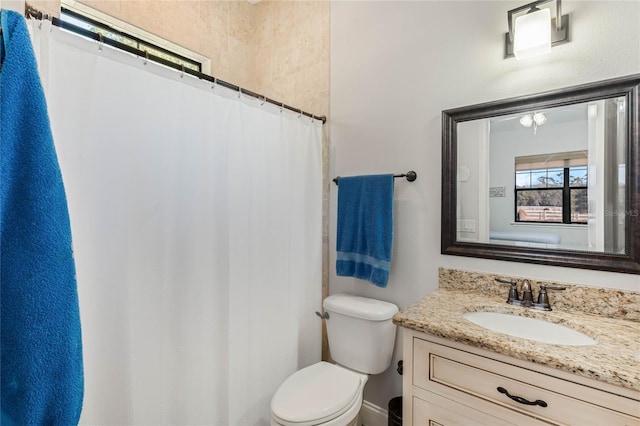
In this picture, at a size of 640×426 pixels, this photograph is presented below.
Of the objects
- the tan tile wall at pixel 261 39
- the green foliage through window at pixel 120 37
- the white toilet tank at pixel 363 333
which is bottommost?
the white toilet tank at pixel 363 333

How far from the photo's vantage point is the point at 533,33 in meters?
1.25

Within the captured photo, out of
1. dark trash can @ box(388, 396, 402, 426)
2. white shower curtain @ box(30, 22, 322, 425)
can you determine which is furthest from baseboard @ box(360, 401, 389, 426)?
white shower curtain @ box(30, 22, 322, 425)

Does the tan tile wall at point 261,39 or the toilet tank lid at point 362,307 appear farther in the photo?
the tan tile wall at point 261,39

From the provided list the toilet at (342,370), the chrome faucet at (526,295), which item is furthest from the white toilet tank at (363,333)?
the chrome faucet at (526,295)

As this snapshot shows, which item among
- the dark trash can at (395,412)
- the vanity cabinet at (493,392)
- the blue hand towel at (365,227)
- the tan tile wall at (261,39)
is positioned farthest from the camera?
the tan tile wall at (261,39)

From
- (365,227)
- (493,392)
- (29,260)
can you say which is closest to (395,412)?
(493,392)

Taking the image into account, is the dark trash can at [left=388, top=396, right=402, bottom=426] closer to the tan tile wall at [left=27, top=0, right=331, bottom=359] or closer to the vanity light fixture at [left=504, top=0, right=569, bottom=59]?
the tan tile wall at [left=27, top=0, right=331, bottom=359]

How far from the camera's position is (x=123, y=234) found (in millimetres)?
1114

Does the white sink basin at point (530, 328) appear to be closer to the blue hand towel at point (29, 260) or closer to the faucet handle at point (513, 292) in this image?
the faucet handle at point (513, 292)

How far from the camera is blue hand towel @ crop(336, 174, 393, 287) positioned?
5.48 feet

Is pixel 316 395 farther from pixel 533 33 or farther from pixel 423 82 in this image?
pixel 533 33

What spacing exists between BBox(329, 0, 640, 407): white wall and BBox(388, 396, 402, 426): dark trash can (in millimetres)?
95

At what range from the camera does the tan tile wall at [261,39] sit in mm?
1934

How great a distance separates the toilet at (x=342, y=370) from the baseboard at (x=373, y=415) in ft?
0.70
